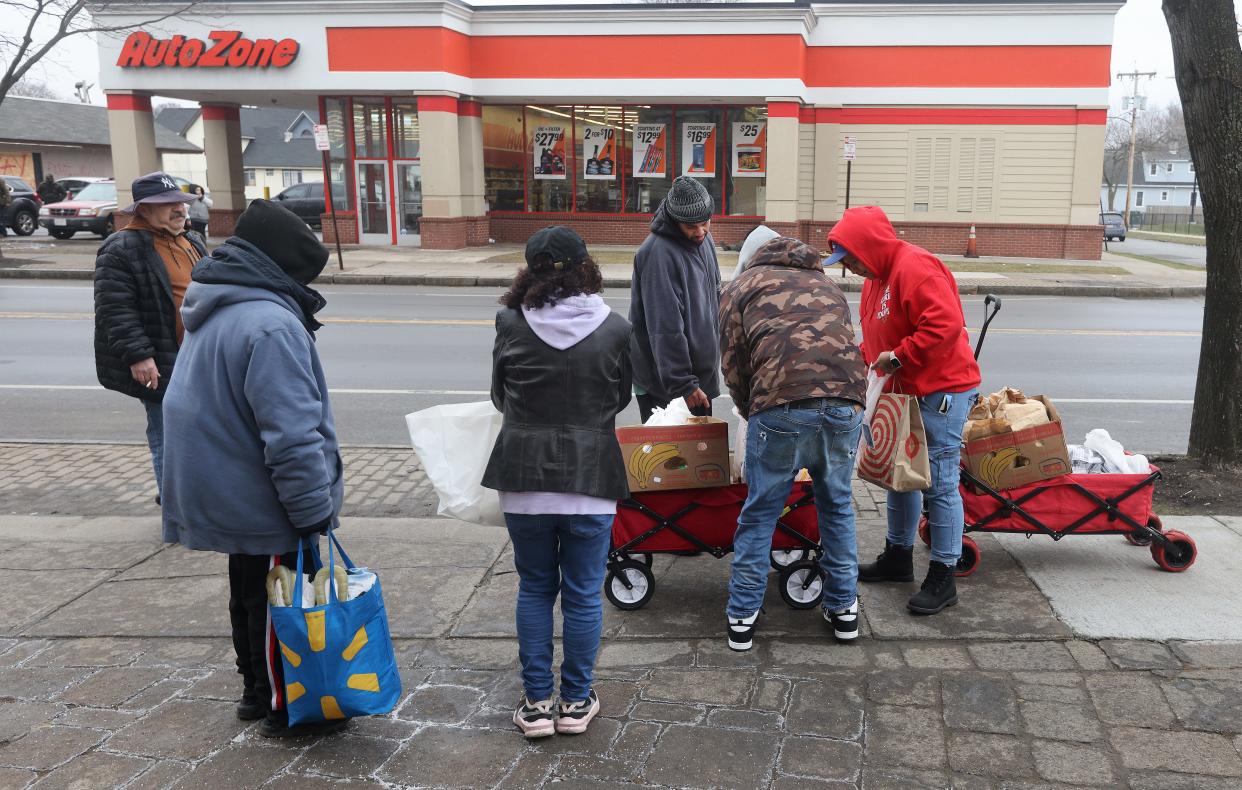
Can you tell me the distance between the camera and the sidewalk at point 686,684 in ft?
10.9

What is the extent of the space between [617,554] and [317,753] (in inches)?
61.8

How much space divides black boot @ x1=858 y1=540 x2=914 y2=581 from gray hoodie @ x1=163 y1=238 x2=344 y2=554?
2.71 m

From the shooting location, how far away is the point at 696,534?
462 cm

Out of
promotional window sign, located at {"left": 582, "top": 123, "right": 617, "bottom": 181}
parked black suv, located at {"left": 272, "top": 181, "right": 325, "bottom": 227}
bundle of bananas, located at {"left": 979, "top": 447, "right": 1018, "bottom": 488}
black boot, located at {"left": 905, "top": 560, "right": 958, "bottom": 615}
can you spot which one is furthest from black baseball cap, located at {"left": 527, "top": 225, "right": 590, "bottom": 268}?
parked black suv, located at {"left": 272, "top": 181, "right": 325, "bottom": 227}

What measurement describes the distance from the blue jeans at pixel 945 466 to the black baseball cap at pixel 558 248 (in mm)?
1894

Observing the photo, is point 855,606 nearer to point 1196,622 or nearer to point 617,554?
point 617,554

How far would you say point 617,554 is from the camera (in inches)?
179

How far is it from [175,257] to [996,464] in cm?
445

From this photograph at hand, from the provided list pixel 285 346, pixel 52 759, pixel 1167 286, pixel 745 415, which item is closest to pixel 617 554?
pixel 745 415

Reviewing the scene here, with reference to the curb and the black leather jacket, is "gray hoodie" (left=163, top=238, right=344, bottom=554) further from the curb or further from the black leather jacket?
the curb

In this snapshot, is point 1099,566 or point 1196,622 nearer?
point 1196,622

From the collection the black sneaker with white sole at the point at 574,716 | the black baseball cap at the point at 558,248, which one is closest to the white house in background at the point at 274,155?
the black baseball cap at the point at 558,248

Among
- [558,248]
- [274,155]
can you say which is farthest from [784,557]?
[274,155]

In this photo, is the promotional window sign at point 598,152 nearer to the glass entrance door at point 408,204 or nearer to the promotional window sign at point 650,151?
the promotional window sign at point 650,151
